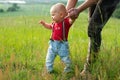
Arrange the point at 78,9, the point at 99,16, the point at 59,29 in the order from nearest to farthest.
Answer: the point at 78,9 < the point at 99,16 < the point at 59,29

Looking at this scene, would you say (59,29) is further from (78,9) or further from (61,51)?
(78,9)

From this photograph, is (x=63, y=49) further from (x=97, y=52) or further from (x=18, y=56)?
(x=18, y=56)

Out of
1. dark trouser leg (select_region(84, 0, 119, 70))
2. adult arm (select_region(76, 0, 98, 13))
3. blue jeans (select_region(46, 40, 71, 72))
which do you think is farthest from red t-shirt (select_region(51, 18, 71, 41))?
adult arm (select_region(76, 0, 98, 13))

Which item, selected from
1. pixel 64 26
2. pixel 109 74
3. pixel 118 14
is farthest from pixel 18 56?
pixel 118 14

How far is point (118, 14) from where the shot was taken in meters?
19.9

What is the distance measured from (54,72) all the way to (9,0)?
169cm

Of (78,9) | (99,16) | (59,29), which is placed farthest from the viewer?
(59,29)

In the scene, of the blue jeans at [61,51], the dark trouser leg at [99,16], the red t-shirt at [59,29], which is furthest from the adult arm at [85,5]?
the blue jeans at [61,51]

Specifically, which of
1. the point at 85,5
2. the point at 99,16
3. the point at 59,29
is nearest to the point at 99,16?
the point at 99,16

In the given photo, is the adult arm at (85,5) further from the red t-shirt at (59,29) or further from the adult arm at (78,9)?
the red t-shirt at (59,29)

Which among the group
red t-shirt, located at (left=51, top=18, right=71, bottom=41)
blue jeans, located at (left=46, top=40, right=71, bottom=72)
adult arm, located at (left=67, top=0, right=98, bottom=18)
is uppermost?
adult arm, located at (left=67, top=0, right=98, bottom=18)

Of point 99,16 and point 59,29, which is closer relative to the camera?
point 99,16

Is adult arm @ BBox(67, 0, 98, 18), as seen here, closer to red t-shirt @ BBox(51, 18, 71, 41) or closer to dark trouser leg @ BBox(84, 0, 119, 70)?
dark trouser leg @ BBox(84, 0, 119, 70)

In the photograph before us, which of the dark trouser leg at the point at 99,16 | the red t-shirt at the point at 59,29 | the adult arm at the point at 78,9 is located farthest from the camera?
the red t-shirt at the point at 59,29
